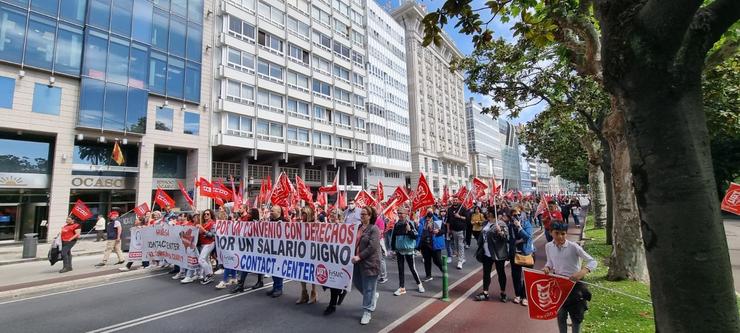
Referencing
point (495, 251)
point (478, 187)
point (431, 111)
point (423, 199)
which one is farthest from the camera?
point (431, 111)

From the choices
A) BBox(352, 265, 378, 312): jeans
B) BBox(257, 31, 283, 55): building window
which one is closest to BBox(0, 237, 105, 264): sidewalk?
BBox(352, 265, 378, 312): jeans

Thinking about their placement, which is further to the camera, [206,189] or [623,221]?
[206,189]

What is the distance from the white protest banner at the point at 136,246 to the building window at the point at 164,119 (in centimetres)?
1706

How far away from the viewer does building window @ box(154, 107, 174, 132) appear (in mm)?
25719

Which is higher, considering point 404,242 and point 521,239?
point 521,239

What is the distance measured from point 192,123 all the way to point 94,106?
634 cm

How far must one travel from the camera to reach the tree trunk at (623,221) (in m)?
8.17

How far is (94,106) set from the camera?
22328mm

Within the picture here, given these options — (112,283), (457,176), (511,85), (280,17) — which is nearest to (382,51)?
(280,17)

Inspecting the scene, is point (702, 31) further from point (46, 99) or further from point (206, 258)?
point (46, 99)

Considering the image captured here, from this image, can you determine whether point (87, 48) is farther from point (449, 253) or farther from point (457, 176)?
point (457, 176)

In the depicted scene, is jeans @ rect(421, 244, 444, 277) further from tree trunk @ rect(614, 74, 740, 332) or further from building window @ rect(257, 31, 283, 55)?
building window @ rect(257, 31, 283, 55)

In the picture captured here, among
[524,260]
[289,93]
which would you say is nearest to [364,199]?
[524,260]

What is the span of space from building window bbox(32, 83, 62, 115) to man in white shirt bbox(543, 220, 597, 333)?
27.0 m
